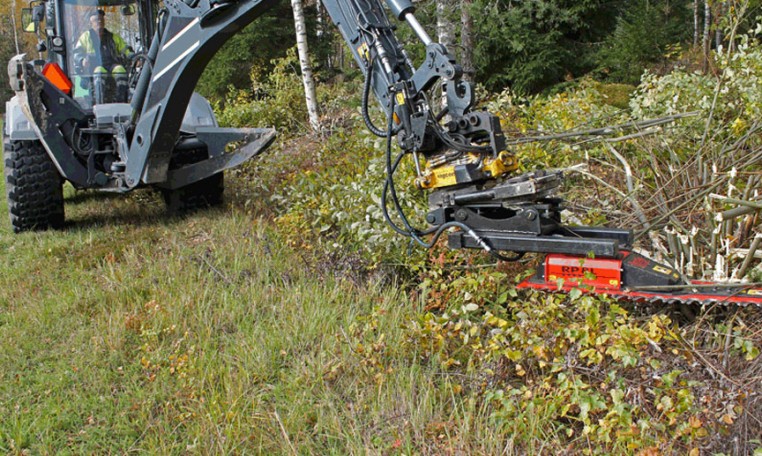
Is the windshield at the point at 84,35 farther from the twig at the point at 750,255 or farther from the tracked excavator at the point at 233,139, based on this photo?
the twig at the point at 750,255

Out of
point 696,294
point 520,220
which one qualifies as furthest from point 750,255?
point 520,220

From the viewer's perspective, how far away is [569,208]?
15.5 ft

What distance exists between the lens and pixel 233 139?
7027mm

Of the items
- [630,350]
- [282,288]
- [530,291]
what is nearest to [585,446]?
[630,350]

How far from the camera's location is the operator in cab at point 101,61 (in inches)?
279

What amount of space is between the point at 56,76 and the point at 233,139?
1.97 meters

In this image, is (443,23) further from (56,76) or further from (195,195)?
(56,76)

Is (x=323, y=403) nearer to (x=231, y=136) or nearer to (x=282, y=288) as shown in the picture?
(x=282, y=288)

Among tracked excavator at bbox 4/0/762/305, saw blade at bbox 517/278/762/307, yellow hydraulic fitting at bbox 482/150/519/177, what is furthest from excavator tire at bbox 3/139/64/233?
saw blade at bbox 517/278/762/307

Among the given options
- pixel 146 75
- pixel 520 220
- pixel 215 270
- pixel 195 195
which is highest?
pixel 146 75

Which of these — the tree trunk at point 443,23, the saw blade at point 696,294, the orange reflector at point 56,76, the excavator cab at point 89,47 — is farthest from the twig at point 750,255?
the orange reflector at point 56,76

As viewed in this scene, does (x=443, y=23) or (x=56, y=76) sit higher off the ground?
(x=443, y=23)

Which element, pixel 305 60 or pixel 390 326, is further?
pixel 305 60

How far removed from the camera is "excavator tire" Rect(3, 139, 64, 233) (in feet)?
22.2
